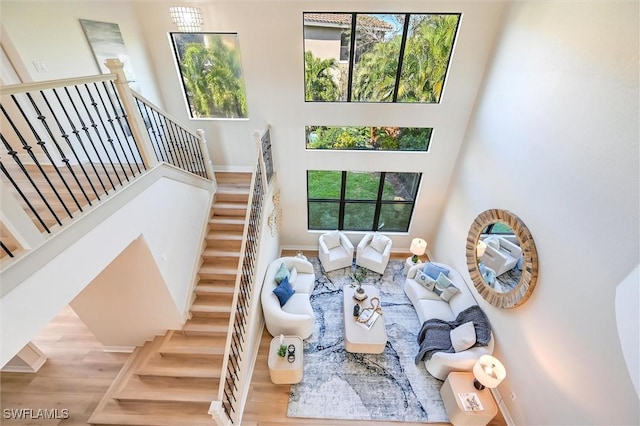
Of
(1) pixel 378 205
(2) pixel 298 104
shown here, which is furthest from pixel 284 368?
(2) pixel 298 104

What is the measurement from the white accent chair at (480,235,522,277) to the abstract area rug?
64.7 inches

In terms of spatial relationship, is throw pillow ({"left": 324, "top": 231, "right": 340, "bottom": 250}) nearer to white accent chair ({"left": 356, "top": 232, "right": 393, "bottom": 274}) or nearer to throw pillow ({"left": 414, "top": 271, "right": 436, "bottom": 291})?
white accent chair ({"left": 356, "top": 232, "right": 393, "bottom": 274})

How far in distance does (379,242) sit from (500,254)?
2352 mm

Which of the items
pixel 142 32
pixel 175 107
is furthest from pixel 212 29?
pixel 175 107

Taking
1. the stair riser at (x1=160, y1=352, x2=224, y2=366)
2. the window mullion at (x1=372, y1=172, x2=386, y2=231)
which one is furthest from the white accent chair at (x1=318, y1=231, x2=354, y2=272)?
the stair riser at (x1=160, y1=352, x2=224, y2=366)

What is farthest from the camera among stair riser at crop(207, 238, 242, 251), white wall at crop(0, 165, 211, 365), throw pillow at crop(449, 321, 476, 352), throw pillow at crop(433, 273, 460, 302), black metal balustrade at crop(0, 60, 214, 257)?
throw pillow at crop(433, 273, 460, 302)

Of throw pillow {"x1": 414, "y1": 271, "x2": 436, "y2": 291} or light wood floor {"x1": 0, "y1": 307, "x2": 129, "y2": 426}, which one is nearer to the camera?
light wood floor {"x1": 0, "y1": 307, "x2": 129, "y2": 426}

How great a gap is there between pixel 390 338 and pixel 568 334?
2368mm

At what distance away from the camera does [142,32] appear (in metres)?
4.30

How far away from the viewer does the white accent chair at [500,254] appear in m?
3.49

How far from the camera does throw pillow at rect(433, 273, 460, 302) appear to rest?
457 centimetres

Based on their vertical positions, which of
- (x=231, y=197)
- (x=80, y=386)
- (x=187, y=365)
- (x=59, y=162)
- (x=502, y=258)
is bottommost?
(x=80, y=386)

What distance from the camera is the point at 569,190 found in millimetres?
2740

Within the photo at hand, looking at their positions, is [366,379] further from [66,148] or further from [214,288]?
[66,148]
